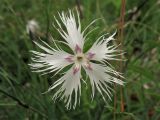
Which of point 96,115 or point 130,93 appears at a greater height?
point 130,93

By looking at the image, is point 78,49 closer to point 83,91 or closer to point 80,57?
point 80,57

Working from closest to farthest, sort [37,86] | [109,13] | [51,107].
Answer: [51,107]
[37,86]
[109,13]

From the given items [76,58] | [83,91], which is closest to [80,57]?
[76,58]

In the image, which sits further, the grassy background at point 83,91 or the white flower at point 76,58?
the grassy background at point 83,91

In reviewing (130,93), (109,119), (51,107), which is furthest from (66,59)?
(130,93)

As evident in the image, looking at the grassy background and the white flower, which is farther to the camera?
the grassy background

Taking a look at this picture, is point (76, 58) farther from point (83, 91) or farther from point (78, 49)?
point (83, 91)

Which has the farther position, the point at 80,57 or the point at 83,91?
the point at 83,91

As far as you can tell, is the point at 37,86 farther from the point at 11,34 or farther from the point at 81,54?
the point at 11,34

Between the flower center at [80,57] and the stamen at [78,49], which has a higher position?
the stamen at [78,49]

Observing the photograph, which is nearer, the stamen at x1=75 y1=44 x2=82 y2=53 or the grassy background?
the stamen at x1=75 y1=44 x2=82 y2=53

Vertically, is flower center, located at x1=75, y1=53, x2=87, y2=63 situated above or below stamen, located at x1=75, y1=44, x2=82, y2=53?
below
